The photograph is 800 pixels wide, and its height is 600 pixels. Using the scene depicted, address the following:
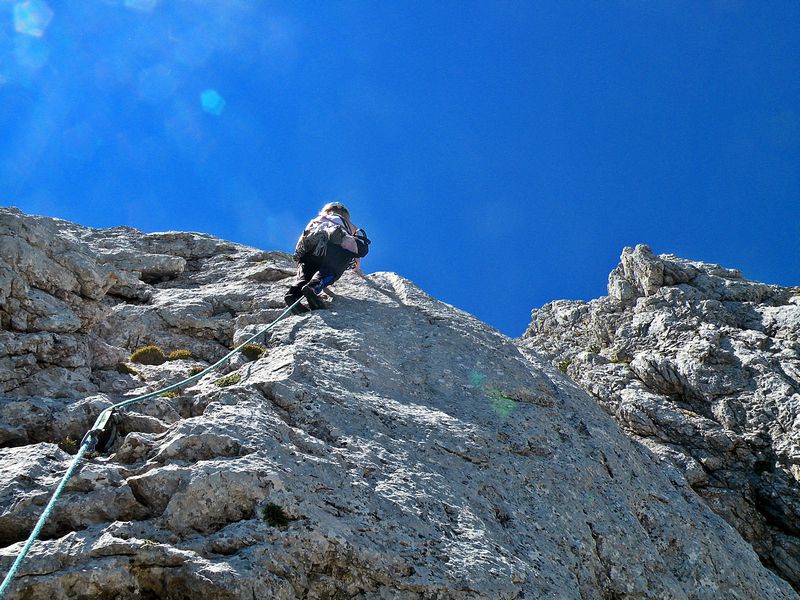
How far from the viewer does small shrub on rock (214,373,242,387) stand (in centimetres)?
1107

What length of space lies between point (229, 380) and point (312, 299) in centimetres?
499

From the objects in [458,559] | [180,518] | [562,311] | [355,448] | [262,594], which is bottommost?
[262,594]

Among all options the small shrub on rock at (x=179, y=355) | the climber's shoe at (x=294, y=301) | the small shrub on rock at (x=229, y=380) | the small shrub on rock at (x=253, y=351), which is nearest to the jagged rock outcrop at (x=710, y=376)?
the climber's shoe at (x=294, y=301)

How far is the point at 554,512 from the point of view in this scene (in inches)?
398

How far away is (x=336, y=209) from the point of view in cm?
1955

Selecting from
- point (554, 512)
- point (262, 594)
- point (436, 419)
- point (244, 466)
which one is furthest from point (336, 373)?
point (262, 594)

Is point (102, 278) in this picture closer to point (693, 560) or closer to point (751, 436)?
point (693, 560)

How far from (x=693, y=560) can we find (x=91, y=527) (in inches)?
401

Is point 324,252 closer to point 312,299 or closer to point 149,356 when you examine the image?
point 312,299

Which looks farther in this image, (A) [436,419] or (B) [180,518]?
(A) [436,419]

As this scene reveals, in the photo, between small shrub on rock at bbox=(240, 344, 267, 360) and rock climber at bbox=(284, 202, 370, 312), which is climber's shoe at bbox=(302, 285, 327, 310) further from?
small shrub on rock at bbox=(240, 344, 267, 360)

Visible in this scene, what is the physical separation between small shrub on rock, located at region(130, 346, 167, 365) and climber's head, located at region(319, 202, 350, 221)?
7101 mm

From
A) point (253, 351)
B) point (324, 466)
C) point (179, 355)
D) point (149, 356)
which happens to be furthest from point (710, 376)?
point (149, 356)

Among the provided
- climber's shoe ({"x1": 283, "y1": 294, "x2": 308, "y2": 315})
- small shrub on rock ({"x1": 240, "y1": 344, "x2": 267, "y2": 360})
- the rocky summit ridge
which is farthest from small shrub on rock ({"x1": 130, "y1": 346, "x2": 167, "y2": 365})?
climber's shoe ({"x1": 283, "y1": 294, "x2": 308, "y2": 315})
